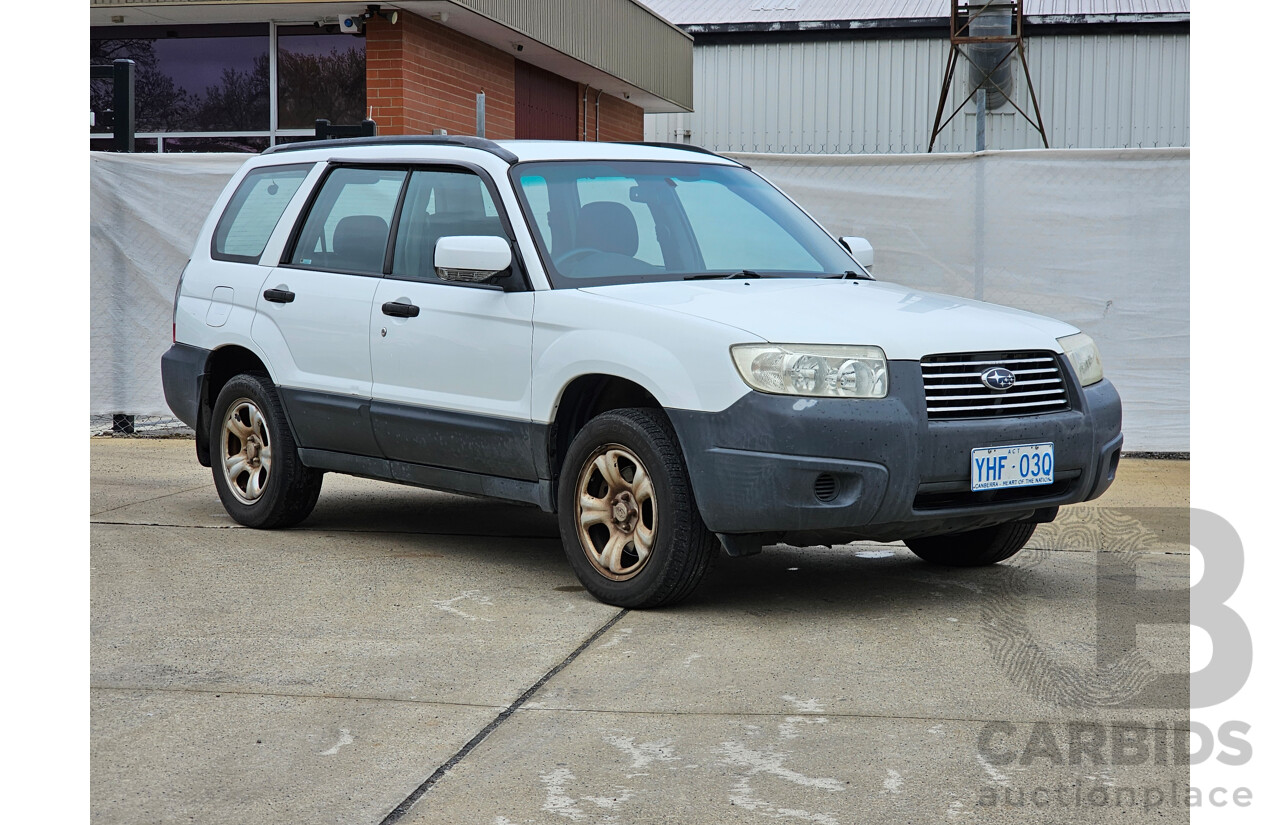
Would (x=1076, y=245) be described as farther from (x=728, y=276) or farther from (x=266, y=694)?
(x=266, y=694)

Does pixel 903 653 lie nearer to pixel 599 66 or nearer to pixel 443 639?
pixel 443 639

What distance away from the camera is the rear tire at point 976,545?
660 cm

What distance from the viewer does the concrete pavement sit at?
3789 millimetres

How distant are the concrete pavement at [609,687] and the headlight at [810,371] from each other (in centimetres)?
89

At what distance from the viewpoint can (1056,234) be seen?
1036cm

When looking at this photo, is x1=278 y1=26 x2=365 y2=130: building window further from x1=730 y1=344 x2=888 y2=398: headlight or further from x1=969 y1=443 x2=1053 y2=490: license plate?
x1=969 y1=443 x2=1053 y2=490: license plate

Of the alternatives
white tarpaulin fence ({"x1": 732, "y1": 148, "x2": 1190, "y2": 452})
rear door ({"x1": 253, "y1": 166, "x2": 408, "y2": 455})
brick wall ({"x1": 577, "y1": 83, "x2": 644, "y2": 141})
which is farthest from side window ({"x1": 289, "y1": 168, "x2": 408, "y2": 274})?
brick wall ({"x1": 577, "y1": 83, "x2": 644, "y2": 141})

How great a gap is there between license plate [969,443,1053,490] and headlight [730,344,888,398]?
1.54ft

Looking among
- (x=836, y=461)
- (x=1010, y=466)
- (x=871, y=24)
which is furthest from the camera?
(x=871, y=24)

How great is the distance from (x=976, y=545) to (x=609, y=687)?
101 inches

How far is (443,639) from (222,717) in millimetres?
1095

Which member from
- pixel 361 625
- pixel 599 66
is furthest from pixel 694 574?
pixel 599 66

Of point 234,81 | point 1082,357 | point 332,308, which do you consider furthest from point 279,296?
point 234,81

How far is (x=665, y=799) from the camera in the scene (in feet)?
12.3
